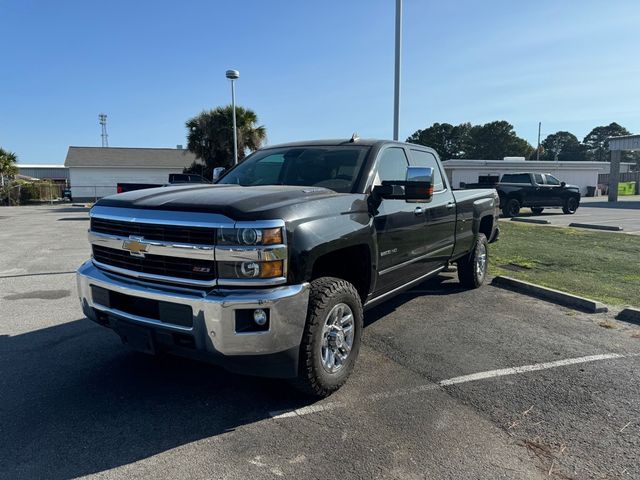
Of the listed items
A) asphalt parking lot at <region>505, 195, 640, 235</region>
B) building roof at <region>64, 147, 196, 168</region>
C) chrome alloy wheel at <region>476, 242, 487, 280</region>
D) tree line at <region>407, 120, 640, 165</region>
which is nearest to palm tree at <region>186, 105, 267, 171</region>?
building roof at <region>64, 147, 196, 168</region>

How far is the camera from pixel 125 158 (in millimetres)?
40562

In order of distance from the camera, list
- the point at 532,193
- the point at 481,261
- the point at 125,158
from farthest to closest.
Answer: the point at 125,158 → the point at 532,193 → the point at 481,261

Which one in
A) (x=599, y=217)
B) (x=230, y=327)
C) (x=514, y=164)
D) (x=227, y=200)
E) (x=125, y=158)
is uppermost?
(x=125, y=158)

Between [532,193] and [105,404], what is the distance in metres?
20.6

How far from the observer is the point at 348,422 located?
3170mm

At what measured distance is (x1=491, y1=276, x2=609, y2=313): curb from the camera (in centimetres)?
575

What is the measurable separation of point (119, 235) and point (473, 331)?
3.71m

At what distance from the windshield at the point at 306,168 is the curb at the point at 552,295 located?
143 inches

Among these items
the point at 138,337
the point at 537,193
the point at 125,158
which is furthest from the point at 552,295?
the point at 125,158

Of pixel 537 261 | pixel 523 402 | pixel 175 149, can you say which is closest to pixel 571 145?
pixel 175 149

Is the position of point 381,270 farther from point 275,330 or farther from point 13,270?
point 13,270

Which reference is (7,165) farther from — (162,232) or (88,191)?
(162,232)

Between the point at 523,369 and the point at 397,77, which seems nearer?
the point at 523,369

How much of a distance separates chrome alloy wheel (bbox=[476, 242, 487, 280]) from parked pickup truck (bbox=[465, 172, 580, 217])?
14.4 metres
